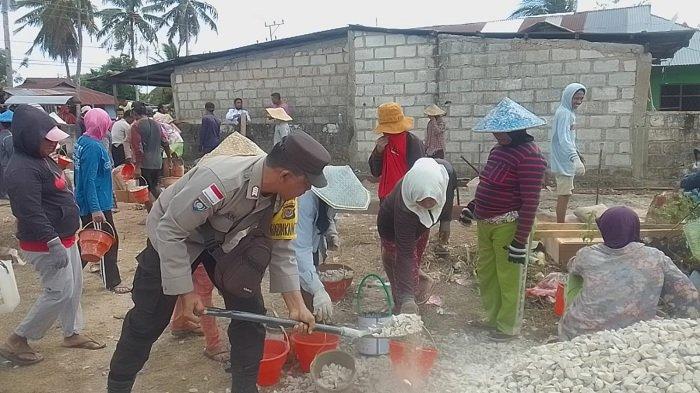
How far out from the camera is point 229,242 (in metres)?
2.70

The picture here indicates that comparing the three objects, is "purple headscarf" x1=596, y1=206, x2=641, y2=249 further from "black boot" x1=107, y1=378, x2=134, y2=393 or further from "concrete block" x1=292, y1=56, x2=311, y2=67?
"concrete block" x1=292, y1=56, x2=311, y2=67

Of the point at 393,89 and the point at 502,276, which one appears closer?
the point at 502,276

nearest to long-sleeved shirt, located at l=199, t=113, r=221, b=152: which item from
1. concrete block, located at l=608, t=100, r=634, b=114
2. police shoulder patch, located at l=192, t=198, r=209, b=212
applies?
concrete block, located at l=608, t=100, r=634, b=114

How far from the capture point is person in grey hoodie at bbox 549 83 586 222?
601 cm

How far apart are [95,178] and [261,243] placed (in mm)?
2673

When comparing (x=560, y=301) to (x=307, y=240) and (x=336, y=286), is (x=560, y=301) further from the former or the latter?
(x=307, y=240)

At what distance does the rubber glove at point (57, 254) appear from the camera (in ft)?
11.1

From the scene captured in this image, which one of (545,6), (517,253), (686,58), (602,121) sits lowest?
(517,253)

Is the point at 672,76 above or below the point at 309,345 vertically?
above

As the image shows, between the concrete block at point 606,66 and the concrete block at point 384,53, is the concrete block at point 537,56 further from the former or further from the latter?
the concrete block at point 384,53

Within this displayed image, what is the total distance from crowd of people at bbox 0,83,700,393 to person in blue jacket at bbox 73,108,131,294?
1 centimetres

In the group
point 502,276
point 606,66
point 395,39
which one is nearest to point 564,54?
point 606,66

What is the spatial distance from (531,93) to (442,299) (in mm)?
6176

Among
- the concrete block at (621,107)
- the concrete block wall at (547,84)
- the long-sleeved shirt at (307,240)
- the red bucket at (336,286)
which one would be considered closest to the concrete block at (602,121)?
the concrete block wall at (547,84)
